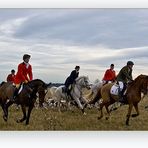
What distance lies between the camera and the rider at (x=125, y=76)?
1516 cm

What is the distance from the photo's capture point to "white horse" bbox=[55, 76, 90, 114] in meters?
15.5

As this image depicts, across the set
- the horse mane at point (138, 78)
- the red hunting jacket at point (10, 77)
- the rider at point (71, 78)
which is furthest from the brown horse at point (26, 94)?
the horse mane at point (138, 78)

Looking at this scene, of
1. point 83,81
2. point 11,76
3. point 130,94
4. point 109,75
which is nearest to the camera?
point 11,76

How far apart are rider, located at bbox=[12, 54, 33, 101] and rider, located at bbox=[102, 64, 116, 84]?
978 mm

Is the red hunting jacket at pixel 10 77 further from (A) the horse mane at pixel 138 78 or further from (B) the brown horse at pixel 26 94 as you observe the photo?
(A) the horse mane at pixel 138 78

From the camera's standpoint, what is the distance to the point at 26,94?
15.5 metres

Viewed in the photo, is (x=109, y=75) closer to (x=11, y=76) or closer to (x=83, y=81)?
(x=83, y=81)

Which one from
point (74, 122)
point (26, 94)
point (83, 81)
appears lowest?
point (74, 122)

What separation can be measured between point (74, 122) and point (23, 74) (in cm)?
94

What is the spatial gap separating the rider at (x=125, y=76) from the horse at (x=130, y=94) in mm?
56

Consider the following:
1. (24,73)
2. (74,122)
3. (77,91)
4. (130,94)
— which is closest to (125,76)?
(130,94)

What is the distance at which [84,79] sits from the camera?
50.8 ft

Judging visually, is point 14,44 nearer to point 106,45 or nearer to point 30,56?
point 30,56

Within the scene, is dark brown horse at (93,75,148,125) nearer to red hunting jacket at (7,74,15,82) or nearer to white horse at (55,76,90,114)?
white horse at (55,76,90,114)
